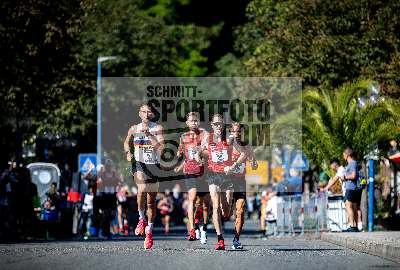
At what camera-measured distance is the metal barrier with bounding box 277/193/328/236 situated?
1184 inches

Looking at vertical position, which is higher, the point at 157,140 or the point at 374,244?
the point at 157,140

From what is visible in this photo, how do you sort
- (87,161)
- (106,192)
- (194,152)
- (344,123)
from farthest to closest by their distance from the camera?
1. (87,161)
2. (344,123)
3. (106,192)
4. (194,152)

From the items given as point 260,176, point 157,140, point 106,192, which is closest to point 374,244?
point 157,140

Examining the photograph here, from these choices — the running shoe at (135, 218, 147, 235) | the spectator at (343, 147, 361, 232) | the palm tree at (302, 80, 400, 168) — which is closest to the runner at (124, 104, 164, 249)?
the running shoe at (135, 218, 147, 235)

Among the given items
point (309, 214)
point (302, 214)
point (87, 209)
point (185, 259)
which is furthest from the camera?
point (87, 209)

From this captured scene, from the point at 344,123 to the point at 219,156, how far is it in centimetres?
1368

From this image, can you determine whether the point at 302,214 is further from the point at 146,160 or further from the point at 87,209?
the point at 146,160

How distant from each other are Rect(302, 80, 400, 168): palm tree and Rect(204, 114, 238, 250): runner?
41.1 ft

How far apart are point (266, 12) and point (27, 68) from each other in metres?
12.8

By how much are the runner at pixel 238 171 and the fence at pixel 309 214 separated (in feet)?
32.1

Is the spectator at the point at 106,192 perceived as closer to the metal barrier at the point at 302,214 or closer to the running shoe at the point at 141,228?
the metal barrier at the point at 302,214

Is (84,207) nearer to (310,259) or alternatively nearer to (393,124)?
(393,124)

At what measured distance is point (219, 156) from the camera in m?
19.6

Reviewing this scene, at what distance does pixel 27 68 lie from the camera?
35.1 m
